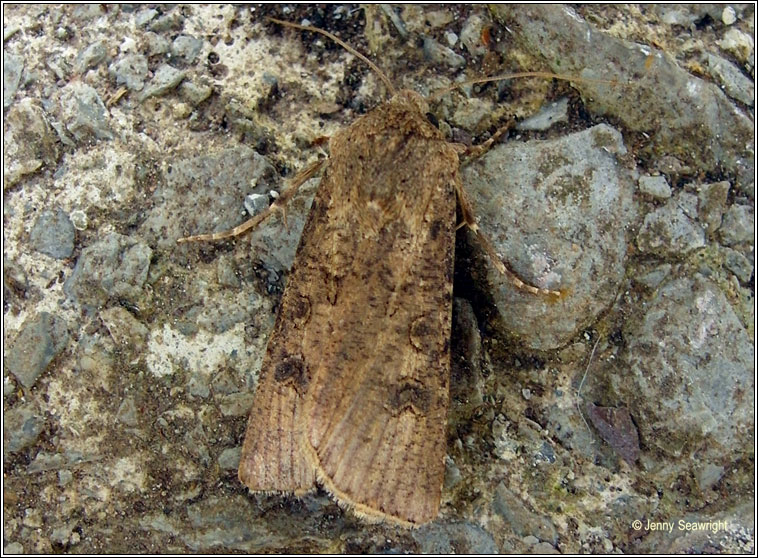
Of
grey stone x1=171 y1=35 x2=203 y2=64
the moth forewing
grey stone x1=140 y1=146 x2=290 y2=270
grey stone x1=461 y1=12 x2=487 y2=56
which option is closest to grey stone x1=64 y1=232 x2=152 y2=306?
grey stone x1=140 y1=146 x2=290 y2=270

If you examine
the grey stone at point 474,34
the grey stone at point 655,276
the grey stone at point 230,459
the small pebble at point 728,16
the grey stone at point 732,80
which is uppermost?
the small pebble at point 728,16

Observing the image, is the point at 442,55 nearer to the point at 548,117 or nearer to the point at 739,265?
the point at 548,117

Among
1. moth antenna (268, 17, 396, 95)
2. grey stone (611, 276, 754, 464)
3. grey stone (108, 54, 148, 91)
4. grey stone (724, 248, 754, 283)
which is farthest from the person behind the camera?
grey stone (108, 54, 148, 91)

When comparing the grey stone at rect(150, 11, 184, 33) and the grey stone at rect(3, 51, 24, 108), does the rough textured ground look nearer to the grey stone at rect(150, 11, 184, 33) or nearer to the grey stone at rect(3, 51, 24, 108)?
the grey stone at rect(3, 51, 24, 108)

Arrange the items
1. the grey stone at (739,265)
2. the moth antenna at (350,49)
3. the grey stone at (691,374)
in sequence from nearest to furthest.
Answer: the grey stone at (691,374)
the grey stone at (739,265)
the moth antenna at (350,49)

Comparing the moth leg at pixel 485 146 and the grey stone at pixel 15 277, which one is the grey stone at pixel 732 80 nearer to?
the moth leg at pixel 485 146

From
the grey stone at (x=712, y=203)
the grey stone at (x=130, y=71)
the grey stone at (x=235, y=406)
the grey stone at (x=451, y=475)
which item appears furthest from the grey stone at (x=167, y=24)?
the grey stone at (x=712, y=203)
